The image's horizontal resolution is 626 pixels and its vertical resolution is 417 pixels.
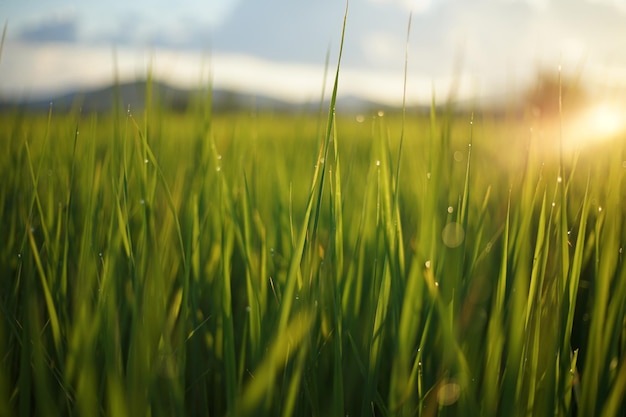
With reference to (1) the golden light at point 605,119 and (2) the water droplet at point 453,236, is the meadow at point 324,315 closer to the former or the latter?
(2) the water droplet at point 453,236

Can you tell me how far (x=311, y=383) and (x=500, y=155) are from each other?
103cm

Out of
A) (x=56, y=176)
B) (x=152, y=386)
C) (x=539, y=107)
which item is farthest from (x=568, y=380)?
(x=56, y=176)

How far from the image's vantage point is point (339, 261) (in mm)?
624

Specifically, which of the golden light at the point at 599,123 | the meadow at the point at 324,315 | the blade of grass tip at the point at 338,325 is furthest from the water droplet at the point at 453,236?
the golden light at the point at 599,123

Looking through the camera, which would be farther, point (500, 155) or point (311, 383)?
point (500, 155)

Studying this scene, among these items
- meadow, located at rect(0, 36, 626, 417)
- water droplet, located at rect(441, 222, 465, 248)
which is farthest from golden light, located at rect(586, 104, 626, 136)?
water droplet, located at rect(441, 222, 465, 248)

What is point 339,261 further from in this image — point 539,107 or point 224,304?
point 539,107

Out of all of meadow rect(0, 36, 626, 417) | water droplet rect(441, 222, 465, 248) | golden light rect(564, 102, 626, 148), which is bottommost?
meadow rect(0, 36, 626, 417)

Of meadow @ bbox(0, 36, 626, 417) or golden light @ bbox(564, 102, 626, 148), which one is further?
golden light @ bbox(564, 102, 626, 148)

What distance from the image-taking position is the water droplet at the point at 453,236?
53 cm

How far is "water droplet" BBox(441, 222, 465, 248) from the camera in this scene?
53 cm

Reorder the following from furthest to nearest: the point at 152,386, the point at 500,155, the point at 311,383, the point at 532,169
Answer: the point at 500,155, the point at 532,169, the point at 311,383, the point at 152,386

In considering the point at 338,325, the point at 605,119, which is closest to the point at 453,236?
the point at 338,325

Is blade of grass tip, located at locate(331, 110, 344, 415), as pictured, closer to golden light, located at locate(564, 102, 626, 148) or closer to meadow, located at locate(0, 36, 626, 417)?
meadow, located at locate(0, 36, 626, 417)
